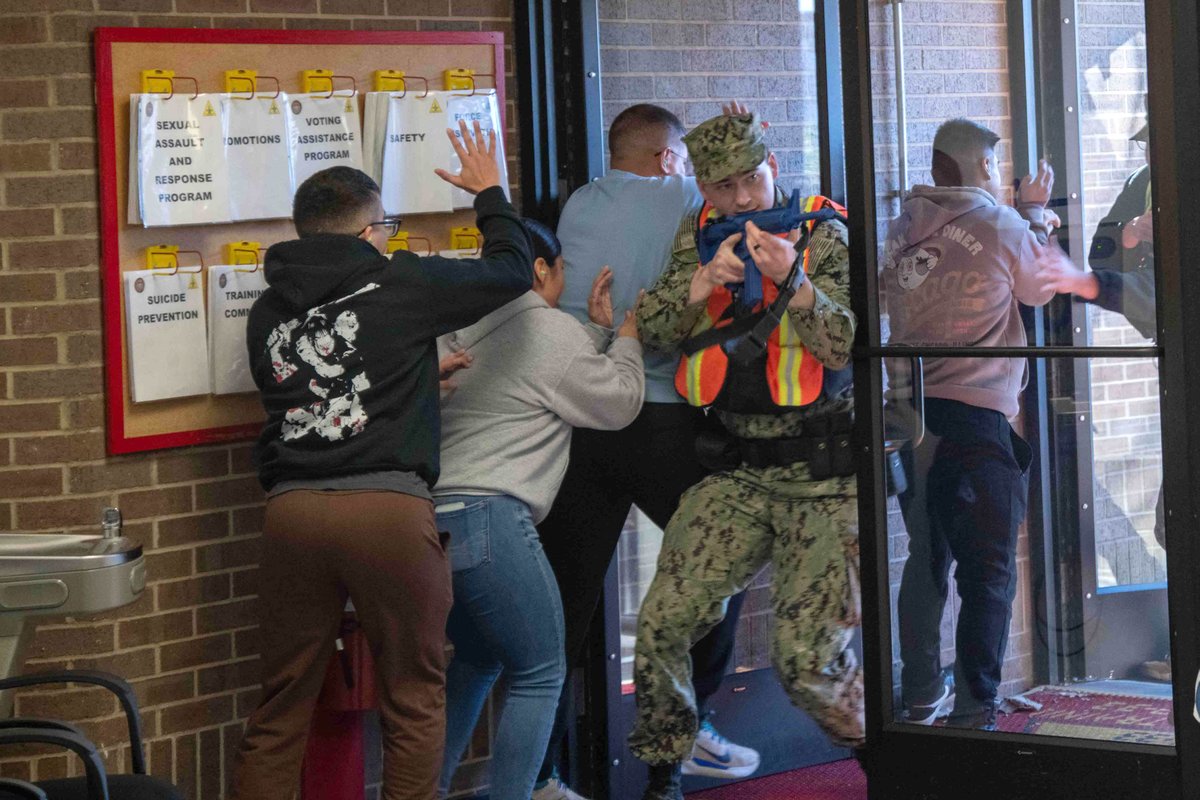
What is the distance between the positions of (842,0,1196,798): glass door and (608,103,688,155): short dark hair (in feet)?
2.44

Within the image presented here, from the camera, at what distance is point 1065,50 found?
2961mm

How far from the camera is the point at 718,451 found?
3.43 metres

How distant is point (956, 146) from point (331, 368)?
1.42 meters

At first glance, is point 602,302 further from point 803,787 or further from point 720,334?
point 803,787

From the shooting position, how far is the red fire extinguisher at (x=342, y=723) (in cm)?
348

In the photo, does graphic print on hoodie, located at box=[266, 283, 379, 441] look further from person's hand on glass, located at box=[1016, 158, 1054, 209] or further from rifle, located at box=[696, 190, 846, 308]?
person's hand on glass, located at box=[1016, 158, 1054, 209]

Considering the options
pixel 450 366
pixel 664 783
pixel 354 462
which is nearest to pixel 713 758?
pixel 664 783

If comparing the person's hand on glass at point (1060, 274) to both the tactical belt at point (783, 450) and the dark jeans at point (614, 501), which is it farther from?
the dark jeans at point (614, 501)

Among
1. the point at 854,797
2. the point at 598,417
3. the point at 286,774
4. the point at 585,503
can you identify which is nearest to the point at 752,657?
the point at 854,797

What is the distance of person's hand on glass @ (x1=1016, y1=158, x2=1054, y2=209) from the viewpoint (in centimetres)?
297

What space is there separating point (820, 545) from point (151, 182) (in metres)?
1.81

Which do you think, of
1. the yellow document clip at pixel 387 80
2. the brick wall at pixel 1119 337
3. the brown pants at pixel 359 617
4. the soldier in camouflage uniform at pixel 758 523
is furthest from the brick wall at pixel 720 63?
the brown pants at pixel 359 617

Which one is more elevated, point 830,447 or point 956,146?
point 956,146

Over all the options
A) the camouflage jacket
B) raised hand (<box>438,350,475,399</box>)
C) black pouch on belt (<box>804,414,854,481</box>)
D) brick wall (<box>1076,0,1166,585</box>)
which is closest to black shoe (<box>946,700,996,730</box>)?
brick wall (<box>1076,0,1166,585</box>)
